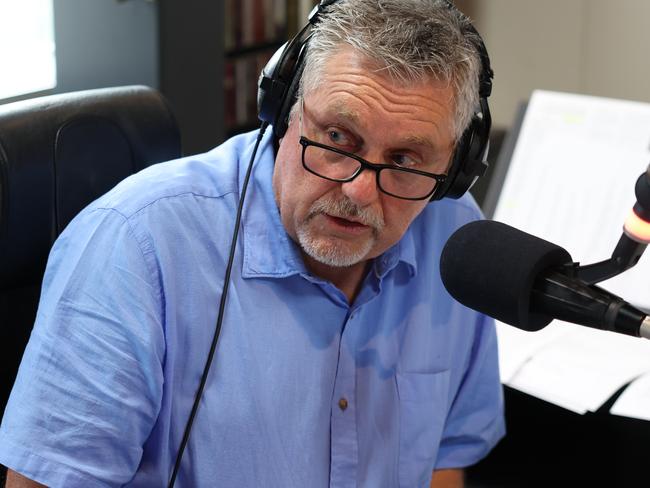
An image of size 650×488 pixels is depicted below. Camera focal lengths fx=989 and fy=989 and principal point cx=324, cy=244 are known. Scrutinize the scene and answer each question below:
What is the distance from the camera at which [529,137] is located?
1.82m

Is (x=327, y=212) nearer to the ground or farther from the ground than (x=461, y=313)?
farther from the ground

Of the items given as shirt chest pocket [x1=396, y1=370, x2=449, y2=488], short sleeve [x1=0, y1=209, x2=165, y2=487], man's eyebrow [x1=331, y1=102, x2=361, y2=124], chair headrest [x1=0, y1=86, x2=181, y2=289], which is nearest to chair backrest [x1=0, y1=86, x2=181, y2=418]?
chair headrest [x1=0, y1=86, x2=181, y2=289]

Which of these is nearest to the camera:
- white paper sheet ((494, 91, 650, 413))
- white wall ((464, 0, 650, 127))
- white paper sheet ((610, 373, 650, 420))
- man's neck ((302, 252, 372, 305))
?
man's neck ((302, 252, 372, 305))

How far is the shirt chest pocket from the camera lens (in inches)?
49.4

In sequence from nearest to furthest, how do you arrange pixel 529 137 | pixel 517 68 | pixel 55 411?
pixel 55 411 → pixel 529 137 → pixel 517 68

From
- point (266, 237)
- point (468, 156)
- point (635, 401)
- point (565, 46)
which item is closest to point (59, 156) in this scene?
point (266, 237)

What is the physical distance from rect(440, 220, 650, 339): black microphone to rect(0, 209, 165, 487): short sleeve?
1.18 ft

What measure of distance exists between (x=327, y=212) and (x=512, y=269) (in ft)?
1.17

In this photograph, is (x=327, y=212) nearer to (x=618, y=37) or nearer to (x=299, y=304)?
(x=299, y=304)

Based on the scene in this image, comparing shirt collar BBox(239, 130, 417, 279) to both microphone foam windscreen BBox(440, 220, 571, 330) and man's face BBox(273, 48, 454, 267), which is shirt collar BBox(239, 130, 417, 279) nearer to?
man's face BBox(273, 48, 454, 267)

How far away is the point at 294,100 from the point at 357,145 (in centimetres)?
10

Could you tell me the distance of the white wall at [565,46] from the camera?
10.3ft

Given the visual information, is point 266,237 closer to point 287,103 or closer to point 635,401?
point 287,103

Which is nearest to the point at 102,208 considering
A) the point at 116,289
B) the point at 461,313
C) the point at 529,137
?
the point at 116,289
